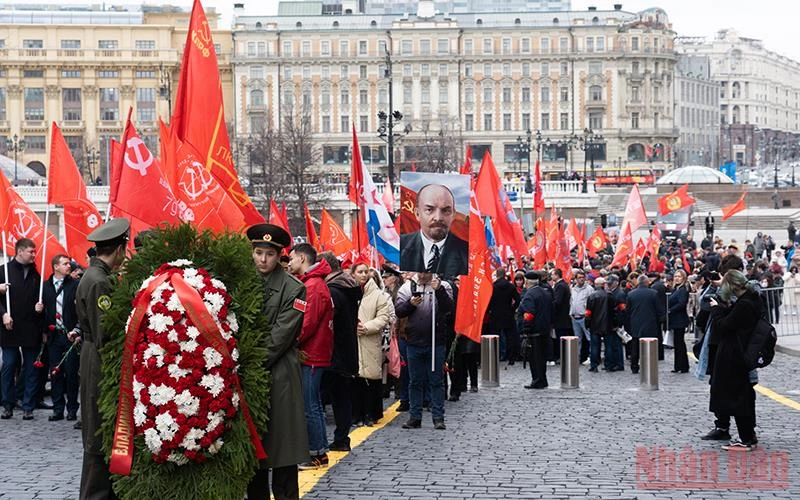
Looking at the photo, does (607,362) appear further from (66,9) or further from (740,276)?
(66,9)

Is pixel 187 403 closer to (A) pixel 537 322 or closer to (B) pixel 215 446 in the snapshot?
(B) pixel 215 446

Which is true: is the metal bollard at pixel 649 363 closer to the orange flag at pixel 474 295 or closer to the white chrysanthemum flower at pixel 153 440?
the orange flag at pixel 474 295

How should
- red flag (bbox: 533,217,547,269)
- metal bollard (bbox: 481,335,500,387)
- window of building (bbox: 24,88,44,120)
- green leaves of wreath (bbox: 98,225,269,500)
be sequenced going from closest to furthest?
green leaves of wreath (bbox: 98,225,269,500), metal bollard (bbox: 481,335,500,387), red flag (bbox: 533,217,547,269), window of building (bbox: 24,88,44,120)

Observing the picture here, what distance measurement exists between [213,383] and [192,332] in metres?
0.29

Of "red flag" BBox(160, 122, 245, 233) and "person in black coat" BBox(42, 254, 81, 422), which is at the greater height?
"red flag" BBox(160, 122, 245, 233)

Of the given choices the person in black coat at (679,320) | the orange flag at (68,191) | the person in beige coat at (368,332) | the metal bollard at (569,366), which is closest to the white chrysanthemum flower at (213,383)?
the person in beige coat at (368,332)

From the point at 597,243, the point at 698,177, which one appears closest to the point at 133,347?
the point at 597,243

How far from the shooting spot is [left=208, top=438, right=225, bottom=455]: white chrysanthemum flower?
758cm

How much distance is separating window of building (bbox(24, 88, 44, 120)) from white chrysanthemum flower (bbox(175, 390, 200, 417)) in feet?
370

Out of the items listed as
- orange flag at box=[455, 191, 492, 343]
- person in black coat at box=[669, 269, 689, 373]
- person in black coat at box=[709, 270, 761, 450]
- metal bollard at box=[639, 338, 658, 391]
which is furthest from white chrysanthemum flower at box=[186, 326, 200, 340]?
person in black coat at box=[669, 269, 689, 373]

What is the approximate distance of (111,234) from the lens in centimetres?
856

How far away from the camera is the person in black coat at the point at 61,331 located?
1344 cm

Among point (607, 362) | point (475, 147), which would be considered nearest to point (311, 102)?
point (475, 147)

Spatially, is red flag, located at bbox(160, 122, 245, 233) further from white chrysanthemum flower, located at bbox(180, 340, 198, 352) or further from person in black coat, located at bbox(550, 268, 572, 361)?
person in black coat, located at bbox(550, 268, 572, 361)
